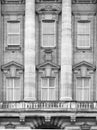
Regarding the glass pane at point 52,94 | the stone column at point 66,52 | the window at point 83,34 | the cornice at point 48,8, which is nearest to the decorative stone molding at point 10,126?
the glass pane at point 52,94

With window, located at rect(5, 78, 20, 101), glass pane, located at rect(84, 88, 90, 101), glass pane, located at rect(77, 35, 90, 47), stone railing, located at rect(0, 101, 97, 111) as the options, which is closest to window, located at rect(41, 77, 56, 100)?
window, located at rect(5, 78, 20, 101)

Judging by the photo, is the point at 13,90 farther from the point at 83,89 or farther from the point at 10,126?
the point at 83,89

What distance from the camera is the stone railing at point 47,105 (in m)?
64.2

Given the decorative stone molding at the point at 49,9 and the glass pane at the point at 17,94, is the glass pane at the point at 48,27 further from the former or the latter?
the glass pane at the point at 17,94

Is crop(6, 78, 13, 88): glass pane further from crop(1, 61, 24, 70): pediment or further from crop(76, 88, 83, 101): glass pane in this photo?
crop(76, 88, 83, 101): glass pane

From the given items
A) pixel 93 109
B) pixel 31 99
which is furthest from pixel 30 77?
pixel 93 109

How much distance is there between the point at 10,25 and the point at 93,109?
10.4m

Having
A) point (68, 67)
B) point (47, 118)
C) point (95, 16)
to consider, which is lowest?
point (47, 118)

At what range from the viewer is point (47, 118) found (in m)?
64.1

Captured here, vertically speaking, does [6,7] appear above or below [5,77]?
above

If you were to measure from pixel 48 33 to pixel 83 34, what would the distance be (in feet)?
9.78

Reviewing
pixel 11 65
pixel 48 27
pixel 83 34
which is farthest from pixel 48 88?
pixel 83 34

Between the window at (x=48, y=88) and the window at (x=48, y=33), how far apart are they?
2.99 meters

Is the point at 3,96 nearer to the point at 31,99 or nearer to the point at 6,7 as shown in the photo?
the point at 31,99
